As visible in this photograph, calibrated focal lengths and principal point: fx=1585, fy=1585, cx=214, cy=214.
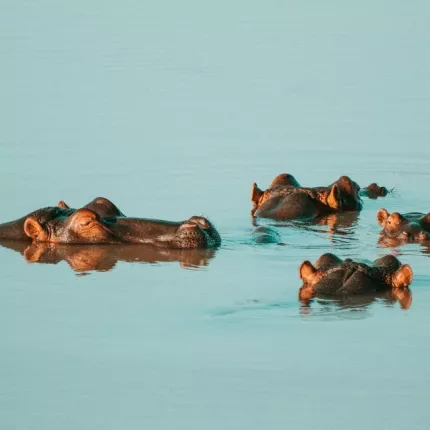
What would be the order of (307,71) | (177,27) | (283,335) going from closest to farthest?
(283,335) < (307,71) < (177,27)

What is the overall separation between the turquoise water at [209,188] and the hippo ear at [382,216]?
9.5 inches

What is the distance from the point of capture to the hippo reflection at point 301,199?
1523 cm

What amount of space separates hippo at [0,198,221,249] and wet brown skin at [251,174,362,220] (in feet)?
4.95

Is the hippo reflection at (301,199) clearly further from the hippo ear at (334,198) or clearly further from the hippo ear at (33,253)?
the hippo ear at (33,253)

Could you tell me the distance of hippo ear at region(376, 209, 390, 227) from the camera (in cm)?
1448

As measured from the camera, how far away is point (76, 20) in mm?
28250

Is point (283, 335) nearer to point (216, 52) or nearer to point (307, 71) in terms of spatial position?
point (307, 71)

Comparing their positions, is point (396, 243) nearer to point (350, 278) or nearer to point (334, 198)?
point (334, 198)

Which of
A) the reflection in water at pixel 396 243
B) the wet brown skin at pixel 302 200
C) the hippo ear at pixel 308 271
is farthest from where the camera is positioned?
the wet brown skin at pixel 302 200

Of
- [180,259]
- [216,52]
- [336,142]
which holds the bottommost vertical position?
[180,259]

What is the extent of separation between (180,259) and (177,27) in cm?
1435

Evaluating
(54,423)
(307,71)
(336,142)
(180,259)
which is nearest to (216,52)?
(307,71)

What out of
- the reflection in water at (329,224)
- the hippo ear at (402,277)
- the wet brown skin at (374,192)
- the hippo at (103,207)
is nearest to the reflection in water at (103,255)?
the hippo at (103,207)

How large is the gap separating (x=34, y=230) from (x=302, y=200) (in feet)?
9.14
